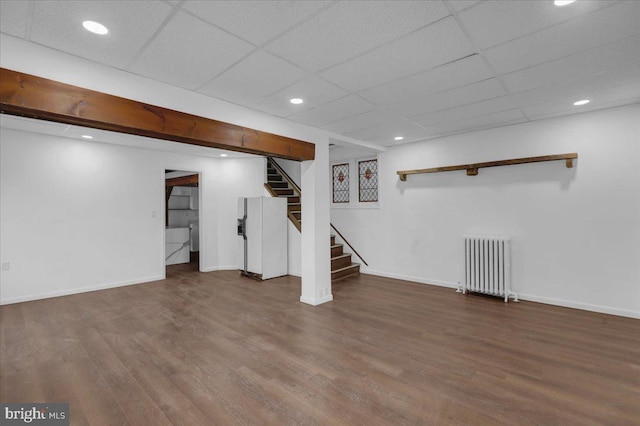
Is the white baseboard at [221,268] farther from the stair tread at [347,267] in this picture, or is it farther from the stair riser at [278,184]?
the stair tread at [347,267]

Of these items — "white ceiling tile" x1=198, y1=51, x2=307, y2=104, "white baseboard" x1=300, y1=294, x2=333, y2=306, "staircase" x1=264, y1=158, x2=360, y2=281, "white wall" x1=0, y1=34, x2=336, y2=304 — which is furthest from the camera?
"staircase" x1=264, y1=158, x2=360, y2=281

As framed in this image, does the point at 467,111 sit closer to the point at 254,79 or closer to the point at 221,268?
the point at 254,79

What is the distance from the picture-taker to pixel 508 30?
2.03m

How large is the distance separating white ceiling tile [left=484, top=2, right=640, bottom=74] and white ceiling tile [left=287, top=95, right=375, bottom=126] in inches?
52.3

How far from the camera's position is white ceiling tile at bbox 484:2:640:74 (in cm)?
187

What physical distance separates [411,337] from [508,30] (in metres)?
2.82

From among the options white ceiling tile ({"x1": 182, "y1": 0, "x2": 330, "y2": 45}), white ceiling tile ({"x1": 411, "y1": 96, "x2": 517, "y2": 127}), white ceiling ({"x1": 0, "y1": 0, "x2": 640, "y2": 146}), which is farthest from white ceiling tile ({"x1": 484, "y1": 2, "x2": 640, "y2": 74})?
white ceiling tile ({"x1": 182, "y1": 0, "x2": 330, "y2": 45})

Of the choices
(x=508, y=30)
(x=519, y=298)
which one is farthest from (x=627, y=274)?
(x=508, y=30)

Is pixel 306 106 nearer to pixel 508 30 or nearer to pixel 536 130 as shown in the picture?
pixel 508 30

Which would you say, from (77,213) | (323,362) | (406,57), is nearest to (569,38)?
(406,57)

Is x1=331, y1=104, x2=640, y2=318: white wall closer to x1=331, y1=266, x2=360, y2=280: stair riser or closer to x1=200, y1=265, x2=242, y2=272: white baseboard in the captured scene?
x1=331, y1=266, x2=360, y2=280: stair riser

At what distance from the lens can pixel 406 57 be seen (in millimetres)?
2367

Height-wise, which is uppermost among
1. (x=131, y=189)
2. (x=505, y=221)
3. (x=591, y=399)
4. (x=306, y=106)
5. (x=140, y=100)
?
(x=306, y=106)

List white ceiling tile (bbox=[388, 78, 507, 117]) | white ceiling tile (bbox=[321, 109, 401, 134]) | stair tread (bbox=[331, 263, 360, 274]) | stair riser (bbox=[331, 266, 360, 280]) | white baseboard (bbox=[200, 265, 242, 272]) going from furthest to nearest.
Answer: white baseboard (bbox=[200, 265, 242, 272]) < stair tread (bbox=[331, 263, 360, 274]) < stair riser (bbox=[331, 266, 360, 280]) < white ceiling tile (bbox=[321, 109, 401, 134]) < white ceiling tile (bbox=[388, 78, 507, 117])
